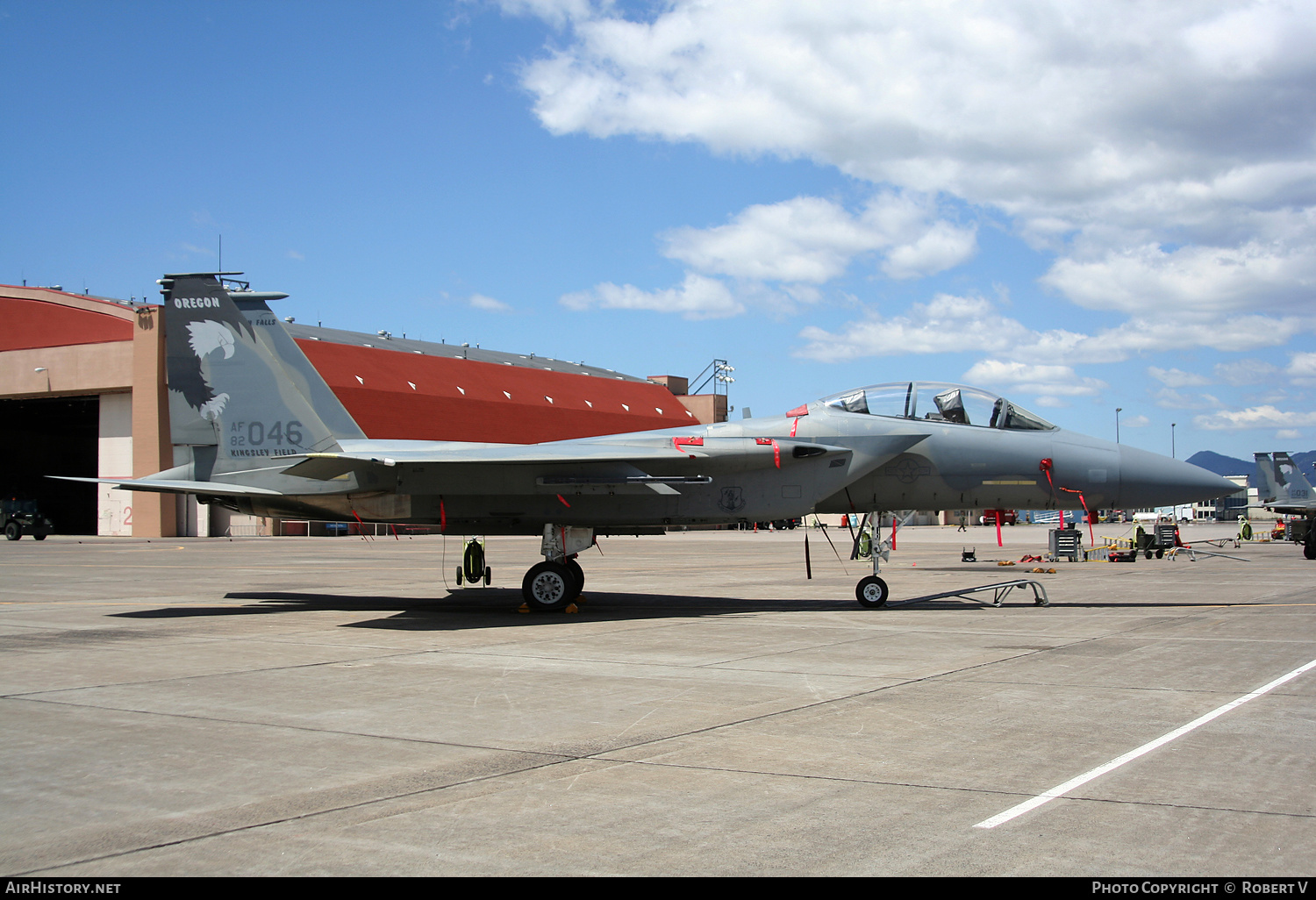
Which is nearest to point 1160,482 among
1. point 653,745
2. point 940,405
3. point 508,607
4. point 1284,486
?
point 940,405

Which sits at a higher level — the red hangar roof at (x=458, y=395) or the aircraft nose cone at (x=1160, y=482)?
the red hangar roof at (x=458, y=395)

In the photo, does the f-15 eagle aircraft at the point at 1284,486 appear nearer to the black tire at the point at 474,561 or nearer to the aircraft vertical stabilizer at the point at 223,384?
the black tire at the point at 474,561

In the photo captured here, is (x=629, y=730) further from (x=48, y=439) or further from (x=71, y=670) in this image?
(x=48, y=439)

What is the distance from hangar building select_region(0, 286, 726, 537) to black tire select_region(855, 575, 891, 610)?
37.6 metres

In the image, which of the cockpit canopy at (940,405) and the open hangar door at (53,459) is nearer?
the cockpit canopy at (940,405)

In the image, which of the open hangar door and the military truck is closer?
the military truck

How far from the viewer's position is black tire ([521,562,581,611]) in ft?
44.7

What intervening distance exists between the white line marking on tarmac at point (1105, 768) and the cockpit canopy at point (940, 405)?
692 centimetres

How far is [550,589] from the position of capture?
44.7ft

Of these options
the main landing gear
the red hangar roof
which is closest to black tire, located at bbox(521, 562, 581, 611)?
the main landing gear

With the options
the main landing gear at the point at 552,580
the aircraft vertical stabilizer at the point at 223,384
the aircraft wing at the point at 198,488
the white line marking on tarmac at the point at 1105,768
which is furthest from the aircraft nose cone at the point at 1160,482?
the aircraft wing at the point at 198,488

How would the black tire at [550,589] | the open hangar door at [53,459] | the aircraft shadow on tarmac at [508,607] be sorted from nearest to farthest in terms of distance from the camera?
the aircraft shadow on tarmac at [508,607] → the black tire at [550,589] → the open hangar door at [53,459]

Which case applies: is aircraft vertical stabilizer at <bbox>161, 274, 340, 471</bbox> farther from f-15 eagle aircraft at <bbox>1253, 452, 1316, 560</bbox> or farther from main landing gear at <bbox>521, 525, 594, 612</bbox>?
f-15 eagle aircraft at <bbox>1253, 452, 1316, 560</bbox>

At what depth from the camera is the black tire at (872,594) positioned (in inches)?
543
